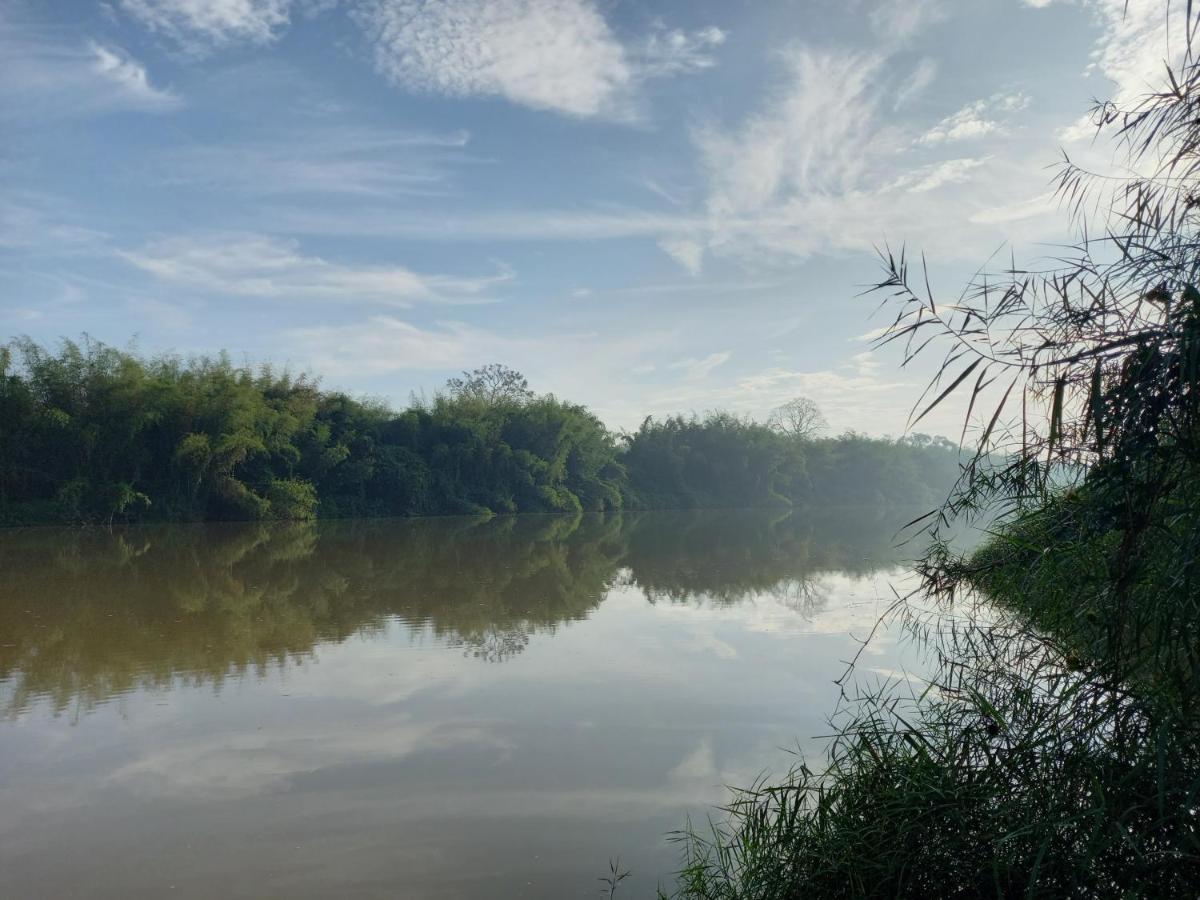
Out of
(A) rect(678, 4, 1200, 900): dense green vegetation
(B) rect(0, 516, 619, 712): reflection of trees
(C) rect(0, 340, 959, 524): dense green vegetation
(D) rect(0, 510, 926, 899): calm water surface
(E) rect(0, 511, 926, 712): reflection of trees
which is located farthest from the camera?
(C) rect(0, 340, 959, 524): dense green vegetation

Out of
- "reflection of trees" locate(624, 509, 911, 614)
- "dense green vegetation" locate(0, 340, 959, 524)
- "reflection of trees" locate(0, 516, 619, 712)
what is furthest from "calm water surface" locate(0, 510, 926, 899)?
→ "dense green vegetation" locate(0, 340, 959, 524)

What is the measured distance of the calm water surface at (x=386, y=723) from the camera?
3.80 metres

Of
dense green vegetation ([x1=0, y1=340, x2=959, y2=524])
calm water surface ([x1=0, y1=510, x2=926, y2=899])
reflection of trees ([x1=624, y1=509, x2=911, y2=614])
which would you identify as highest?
dense green vegetation ([x1=0, y1=340, x2=959, y2=524])

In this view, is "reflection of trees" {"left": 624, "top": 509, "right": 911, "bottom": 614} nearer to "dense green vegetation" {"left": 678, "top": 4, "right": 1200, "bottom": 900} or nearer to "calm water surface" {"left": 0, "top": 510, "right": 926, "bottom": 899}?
"calm water surface" {"left": 0, "top": 510, "right": 926, "bottom": 899}

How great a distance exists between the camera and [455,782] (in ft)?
15.6

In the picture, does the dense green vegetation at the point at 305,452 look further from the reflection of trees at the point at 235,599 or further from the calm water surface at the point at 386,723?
the calm water surface at the point at 386,723

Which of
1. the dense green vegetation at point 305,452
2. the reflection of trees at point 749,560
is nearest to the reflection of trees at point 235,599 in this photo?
the reflection of trees at point 749,560

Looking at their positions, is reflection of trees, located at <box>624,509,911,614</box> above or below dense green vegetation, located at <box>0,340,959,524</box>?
below

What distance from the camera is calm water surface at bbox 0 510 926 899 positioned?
3801mm

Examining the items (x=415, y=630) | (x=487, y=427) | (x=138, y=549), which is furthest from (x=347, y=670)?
(x=487, y=427)

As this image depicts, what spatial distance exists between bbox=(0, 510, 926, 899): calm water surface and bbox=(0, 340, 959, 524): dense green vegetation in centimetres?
1398

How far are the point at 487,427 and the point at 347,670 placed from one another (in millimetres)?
33242

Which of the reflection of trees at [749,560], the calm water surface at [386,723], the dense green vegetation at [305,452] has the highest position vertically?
the dense green vegetation at [305,452]

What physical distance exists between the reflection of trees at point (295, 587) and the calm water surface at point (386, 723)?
0.24 ft
